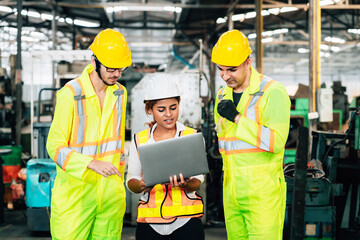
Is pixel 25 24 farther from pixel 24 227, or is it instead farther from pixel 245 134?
pixel 245 134

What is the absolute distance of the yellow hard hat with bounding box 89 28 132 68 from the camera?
2406 mm

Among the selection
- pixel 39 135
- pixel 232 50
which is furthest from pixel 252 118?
pixel 39 135

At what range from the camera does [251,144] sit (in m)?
2.45

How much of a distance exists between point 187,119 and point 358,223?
2.49m

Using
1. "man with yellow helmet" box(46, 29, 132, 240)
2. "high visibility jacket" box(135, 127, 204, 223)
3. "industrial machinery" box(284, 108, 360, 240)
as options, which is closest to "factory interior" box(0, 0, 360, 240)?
"industrial machinery" box(284, 108, 360, 240)

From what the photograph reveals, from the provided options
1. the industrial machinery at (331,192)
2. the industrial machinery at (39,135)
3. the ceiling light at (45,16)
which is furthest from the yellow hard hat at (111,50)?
the ceiling light at (45,16)

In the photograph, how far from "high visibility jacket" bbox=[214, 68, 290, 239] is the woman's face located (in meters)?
0.39

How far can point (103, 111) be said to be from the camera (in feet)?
8.00

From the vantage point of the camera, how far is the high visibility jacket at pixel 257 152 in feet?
7.89

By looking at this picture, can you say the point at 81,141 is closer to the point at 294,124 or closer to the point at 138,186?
the point at 138,186

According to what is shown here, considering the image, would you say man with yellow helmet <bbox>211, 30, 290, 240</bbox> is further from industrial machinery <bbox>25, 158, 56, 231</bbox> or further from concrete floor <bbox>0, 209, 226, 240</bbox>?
industrial machinery <bbox>25, 158, 56, 231</bbox>

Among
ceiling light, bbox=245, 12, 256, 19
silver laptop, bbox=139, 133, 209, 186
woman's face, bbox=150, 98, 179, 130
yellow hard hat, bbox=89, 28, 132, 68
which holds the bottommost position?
silver laptop, bbox=139, 133, 209, 186

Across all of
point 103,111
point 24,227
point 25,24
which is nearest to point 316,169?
point 103,111

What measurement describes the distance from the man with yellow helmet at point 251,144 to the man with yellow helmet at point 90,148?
2.14ft
